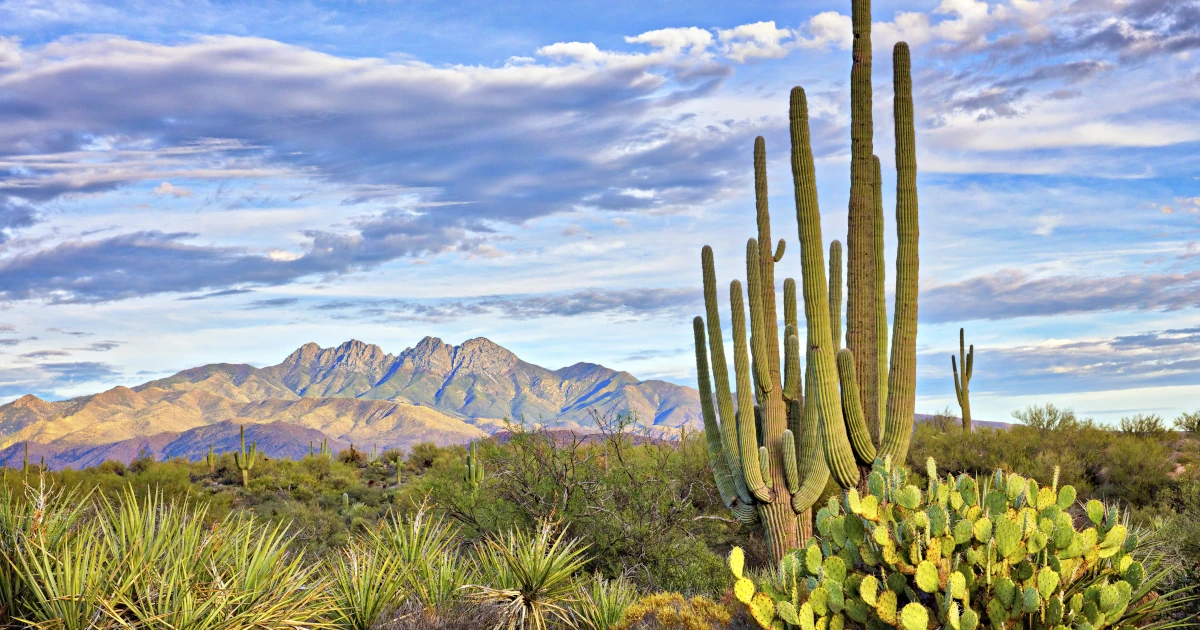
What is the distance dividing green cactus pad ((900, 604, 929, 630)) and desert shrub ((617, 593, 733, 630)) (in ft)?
10.6

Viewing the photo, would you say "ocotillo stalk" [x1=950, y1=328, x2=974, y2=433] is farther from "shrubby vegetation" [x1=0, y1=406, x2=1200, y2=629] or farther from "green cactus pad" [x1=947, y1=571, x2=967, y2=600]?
"green cactus pad" [x1=947, y1=571, x2=967, y2=600]

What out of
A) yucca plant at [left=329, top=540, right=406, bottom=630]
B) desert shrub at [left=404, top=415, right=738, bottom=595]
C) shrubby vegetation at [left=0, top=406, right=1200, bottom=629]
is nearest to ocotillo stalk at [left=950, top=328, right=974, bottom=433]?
shrubby vegetation at [left=0, top=406, right=1200, bottom=629]

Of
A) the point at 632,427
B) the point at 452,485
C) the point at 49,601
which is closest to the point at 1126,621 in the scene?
the point at 49,601

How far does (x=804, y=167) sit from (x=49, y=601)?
9649 millimetres

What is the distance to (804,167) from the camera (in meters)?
12.2

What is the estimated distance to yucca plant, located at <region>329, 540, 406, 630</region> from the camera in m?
8.28

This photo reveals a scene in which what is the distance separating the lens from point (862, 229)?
11914 millimetres

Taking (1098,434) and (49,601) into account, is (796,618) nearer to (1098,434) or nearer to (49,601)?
(49,601)

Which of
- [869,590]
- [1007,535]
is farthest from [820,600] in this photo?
[1007,535]

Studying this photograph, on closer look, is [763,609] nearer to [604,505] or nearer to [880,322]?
[880,322]

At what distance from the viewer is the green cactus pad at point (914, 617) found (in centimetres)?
587

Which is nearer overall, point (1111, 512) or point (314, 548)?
point (1111, 512)

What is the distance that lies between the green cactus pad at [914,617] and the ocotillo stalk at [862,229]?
5.92 meters

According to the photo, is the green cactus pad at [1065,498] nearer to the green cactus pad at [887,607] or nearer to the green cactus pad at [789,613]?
the green cactus pad at [887,607]
